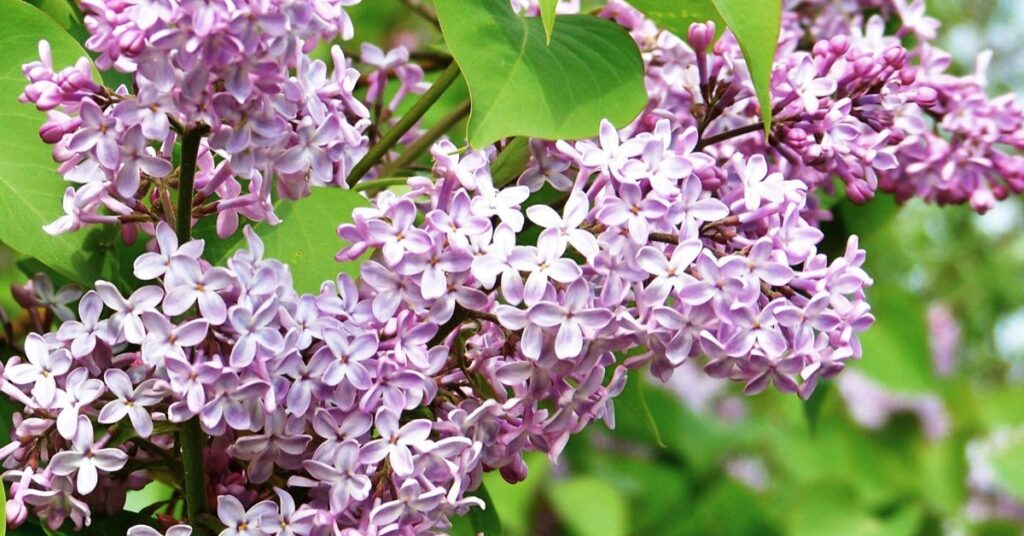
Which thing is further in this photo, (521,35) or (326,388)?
(521,35)

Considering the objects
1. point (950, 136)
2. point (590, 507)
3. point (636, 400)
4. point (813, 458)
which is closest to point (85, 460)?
point (636, 400)

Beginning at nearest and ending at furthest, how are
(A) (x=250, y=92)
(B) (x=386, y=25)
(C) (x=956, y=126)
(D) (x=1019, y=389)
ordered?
(A) (x=250, y=92), (C) (x=956, y=126), (B) (x=386, y=25), (D) (x=1019, y=389)

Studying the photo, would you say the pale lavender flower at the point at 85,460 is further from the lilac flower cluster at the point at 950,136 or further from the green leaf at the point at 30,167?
the lilac flower cluster at the point at 950,136

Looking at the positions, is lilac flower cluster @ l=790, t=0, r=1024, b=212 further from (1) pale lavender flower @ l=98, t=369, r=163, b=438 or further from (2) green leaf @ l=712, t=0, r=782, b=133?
(1) pale lavender flower @ l=98, t=369, r=163, b=438

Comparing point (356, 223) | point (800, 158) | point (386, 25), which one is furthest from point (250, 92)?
point (386, 25)

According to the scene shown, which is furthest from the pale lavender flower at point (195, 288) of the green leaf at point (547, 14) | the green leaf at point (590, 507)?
the green leaf at point (590, 507)

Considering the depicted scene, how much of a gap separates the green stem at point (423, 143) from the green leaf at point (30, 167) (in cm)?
23

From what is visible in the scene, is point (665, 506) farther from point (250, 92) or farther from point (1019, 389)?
point (250, 92)

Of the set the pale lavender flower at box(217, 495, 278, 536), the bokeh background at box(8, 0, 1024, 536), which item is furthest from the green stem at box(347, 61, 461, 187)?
the bokeh background at box(8, 0, 1024, 536)

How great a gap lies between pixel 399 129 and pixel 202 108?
9.8 inches

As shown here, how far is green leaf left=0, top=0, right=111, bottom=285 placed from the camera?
768 mm

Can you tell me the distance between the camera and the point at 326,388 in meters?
0.71

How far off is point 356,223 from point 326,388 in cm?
9

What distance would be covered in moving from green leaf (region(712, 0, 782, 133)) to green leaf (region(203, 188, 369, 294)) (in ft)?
0.78
